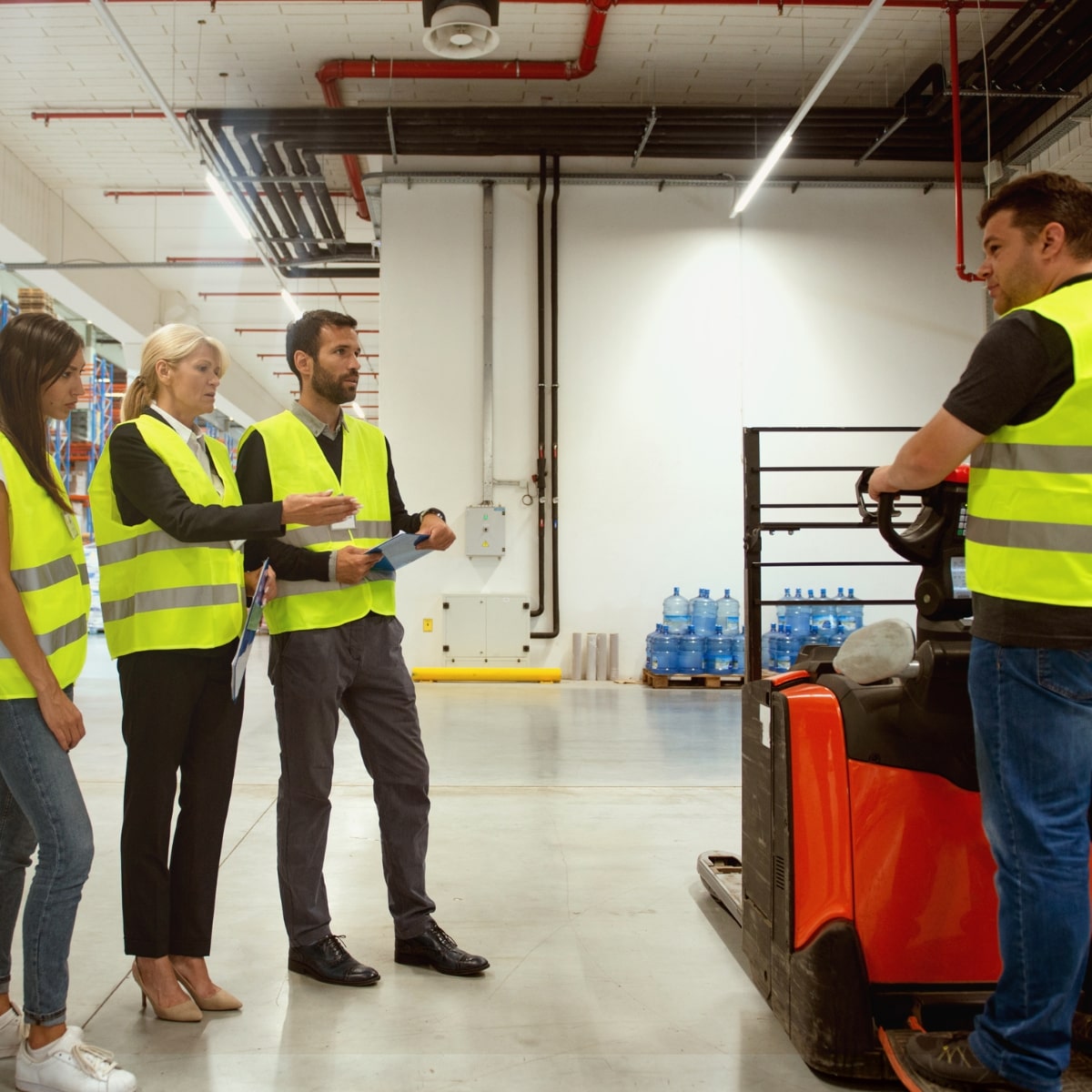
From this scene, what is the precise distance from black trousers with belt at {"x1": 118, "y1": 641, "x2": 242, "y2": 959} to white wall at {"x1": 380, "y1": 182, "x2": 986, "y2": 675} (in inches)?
289

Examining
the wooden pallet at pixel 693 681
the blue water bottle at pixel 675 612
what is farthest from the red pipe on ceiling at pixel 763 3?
the wooden pallet at pixel 693 681

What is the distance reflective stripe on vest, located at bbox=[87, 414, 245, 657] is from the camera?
7.87ft

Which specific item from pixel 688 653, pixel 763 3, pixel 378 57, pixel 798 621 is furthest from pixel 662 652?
pixel 378 57

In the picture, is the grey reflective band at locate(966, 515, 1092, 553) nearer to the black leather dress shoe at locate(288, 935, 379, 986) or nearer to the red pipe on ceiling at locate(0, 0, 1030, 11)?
the black leather dress shoe at locate(288, 935, 379, 986)

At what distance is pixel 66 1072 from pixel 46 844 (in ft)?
1.54

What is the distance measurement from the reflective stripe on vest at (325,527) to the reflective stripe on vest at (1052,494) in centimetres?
163

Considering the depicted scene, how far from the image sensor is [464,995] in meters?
2.62

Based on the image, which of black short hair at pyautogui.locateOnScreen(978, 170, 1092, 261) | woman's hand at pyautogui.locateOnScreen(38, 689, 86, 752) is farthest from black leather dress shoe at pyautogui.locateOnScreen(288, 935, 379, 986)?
black short hair at pyautogui.locateOnScreen(978, 170, 1092, 261)

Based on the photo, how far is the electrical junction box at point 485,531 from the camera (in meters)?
9.83

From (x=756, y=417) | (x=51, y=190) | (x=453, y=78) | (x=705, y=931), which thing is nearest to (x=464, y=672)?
(x=756, y=417)

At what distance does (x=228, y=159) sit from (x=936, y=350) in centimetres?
742

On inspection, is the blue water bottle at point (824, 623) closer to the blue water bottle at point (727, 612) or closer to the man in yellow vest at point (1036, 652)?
the blue water bottle at point (727, 612)

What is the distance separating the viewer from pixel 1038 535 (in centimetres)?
180

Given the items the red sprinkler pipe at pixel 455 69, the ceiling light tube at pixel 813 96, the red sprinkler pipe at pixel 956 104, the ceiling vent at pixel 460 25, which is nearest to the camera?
the ceiling vent at pixel 460 25
